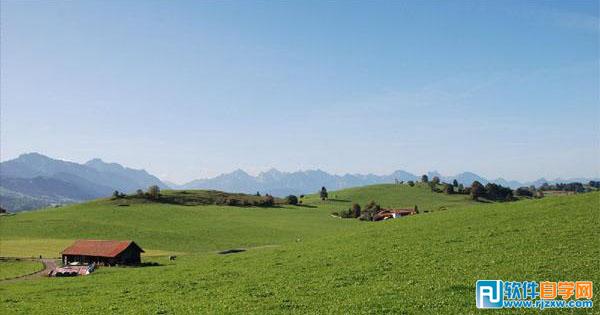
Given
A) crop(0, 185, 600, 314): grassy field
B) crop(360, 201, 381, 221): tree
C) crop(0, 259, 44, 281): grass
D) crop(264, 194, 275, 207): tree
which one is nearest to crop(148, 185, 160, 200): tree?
crop(264, 194, 275, 207): tree

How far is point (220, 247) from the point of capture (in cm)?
9775

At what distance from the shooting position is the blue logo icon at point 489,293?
70.7 ft

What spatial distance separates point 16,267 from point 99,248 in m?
14.8

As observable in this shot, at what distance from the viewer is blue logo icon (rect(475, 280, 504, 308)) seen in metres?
21.6

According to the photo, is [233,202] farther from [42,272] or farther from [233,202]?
[42,272]

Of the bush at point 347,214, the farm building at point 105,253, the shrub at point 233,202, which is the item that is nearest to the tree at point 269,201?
the shrub at point 233,202

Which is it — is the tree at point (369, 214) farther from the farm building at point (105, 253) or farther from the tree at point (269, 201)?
the farm building at point (105, 253)

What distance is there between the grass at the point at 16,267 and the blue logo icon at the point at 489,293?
207 ft

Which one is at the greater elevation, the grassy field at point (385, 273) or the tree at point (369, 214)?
the grassy field at point (385, 273)

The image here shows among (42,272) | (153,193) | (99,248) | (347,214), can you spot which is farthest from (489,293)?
(153,193)

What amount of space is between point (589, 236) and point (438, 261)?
1222 centimetres

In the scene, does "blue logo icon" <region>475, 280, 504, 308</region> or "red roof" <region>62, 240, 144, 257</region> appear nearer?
"blue logo icon" <region>475, 280, 504, 308</region>

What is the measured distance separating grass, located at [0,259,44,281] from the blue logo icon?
63.1m

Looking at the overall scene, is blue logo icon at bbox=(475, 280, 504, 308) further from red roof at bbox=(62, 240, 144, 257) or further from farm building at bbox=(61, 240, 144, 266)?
red roof at bbox=(62, 240, 144, 257)
